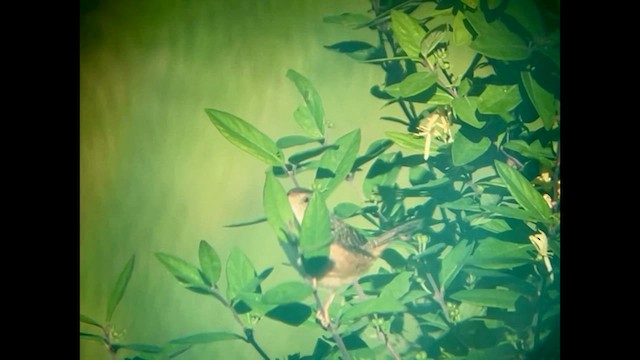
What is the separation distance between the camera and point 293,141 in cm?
168

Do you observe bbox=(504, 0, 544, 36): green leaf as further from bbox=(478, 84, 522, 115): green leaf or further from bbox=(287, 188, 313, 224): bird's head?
bbox=(287, 188, 313, 224): bird's head

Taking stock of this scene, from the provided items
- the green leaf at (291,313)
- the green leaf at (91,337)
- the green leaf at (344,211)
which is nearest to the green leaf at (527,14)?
the green leaf at (344,211)

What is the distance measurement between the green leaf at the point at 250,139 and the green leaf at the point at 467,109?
38 centimetres

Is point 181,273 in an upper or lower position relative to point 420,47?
lower

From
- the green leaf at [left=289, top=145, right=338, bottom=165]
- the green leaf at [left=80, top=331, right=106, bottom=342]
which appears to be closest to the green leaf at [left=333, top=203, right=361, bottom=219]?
the green leaf at [left=289, top=145, right=338, bottom=165]

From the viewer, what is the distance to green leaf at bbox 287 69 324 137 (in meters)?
1.67

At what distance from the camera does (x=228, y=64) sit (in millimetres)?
1685

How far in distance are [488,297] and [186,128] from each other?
0.73m

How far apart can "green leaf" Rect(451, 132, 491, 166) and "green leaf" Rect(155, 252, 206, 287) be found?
0.60 meters

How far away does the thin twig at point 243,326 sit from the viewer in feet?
5.53
